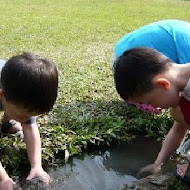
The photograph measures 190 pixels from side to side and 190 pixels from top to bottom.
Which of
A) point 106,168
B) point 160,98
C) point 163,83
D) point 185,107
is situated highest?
point 163,83

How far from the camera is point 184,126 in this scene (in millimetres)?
2574

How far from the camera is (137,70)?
2.10 meters

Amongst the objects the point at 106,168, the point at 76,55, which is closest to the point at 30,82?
the point at 106,168

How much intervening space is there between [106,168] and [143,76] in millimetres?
937

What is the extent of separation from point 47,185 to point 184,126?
91 centimetres

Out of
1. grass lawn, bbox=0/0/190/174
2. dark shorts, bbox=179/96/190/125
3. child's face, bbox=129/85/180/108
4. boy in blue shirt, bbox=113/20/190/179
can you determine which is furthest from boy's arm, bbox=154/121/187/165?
grass lawn, bbox=0/0/190/174

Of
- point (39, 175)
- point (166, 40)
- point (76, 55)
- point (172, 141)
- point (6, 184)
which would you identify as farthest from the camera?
point (76, 55)

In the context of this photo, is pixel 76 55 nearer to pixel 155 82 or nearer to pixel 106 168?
pixel 106 168

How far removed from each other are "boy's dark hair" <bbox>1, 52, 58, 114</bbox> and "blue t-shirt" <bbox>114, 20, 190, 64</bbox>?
4.19 ft

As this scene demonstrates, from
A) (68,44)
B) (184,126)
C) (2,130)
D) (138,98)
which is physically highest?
(138,98)

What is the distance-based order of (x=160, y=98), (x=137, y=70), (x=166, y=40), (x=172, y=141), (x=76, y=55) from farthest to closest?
(x=76, y=55) < (x=166, y=40) < (x=172, y=141) < (x=160, y=98) < (x=137, y=70)

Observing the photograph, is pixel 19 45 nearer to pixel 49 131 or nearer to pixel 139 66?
pixel 49 131

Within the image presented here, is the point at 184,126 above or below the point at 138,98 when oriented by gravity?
below

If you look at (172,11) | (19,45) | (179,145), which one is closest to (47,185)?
(179,145)
